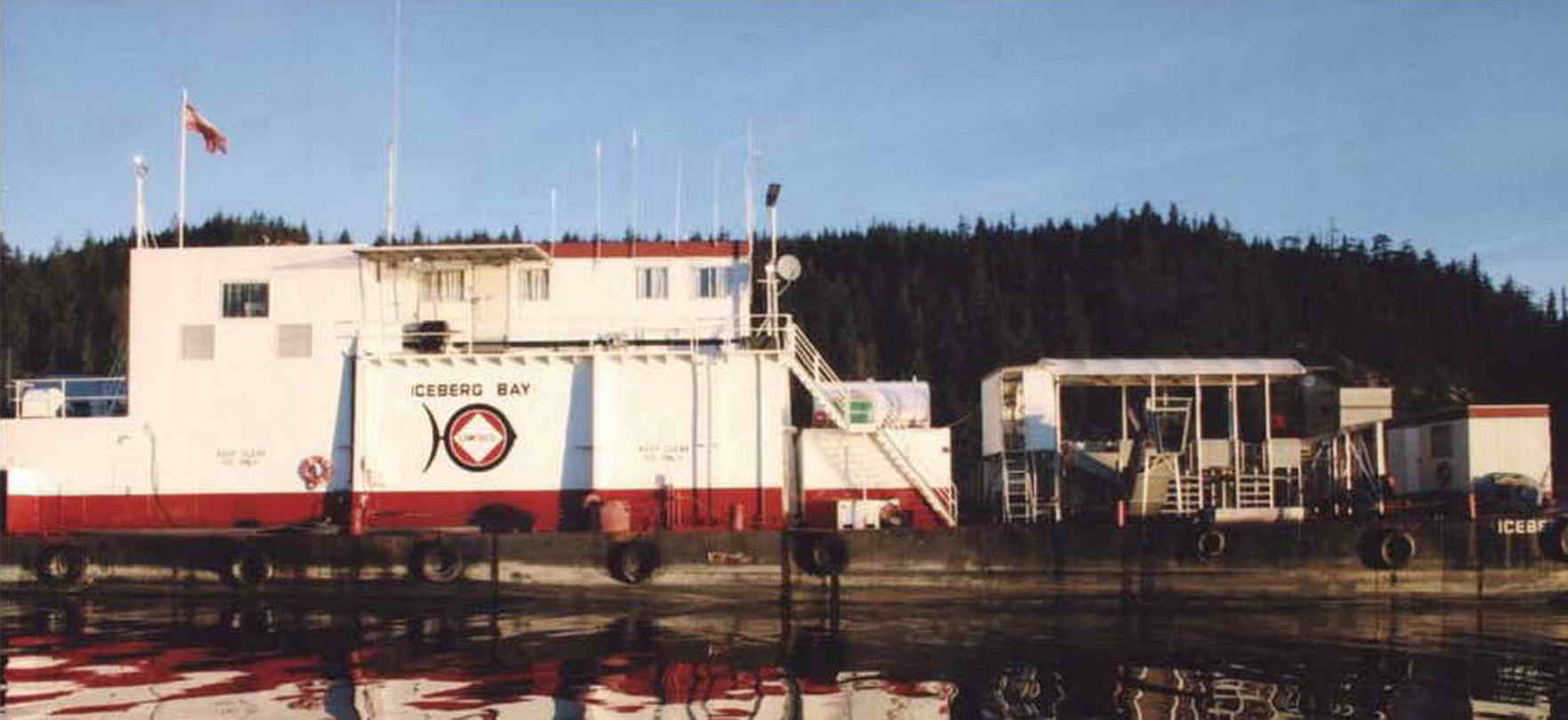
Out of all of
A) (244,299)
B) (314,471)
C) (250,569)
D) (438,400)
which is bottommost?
(250,569)

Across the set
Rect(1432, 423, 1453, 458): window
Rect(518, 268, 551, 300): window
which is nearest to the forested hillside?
Rect(1432, 423, 1453, 458): window

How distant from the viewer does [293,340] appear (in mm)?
22672

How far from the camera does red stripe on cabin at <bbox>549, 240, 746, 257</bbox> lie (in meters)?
22.9

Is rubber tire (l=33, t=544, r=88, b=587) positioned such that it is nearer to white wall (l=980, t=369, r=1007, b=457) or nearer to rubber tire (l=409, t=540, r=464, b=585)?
rubber tire (l=409, t=540, r=464, b=585)

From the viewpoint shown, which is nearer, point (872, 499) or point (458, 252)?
point (872, 499)

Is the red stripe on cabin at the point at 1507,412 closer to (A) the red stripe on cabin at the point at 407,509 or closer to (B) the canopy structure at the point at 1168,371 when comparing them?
(B) the canopy structure at the point at 1168,371

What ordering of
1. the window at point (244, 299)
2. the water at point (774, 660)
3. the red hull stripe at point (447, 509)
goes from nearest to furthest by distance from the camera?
the water at point (774, 660) < the red hull stripe at point (447, 509) < the window at point (244, 299)

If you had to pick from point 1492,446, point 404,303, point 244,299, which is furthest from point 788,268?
point 1492,446

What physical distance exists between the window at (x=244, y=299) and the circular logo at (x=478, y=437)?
4041 millimetres

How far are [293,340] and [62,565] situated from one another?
5.19 m

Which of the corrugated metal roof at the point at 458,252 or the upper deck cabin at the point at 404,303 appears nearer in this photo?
the corrugated metal roof at the point at 458,252

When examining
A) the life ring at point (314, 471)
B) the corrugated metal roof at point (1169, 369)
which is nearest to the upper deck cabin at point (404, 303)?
the life ring at point (314, 471)

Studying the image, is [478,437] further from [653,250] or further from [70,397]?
[70,397]

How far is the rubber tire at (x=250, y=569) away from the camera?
840 inches
